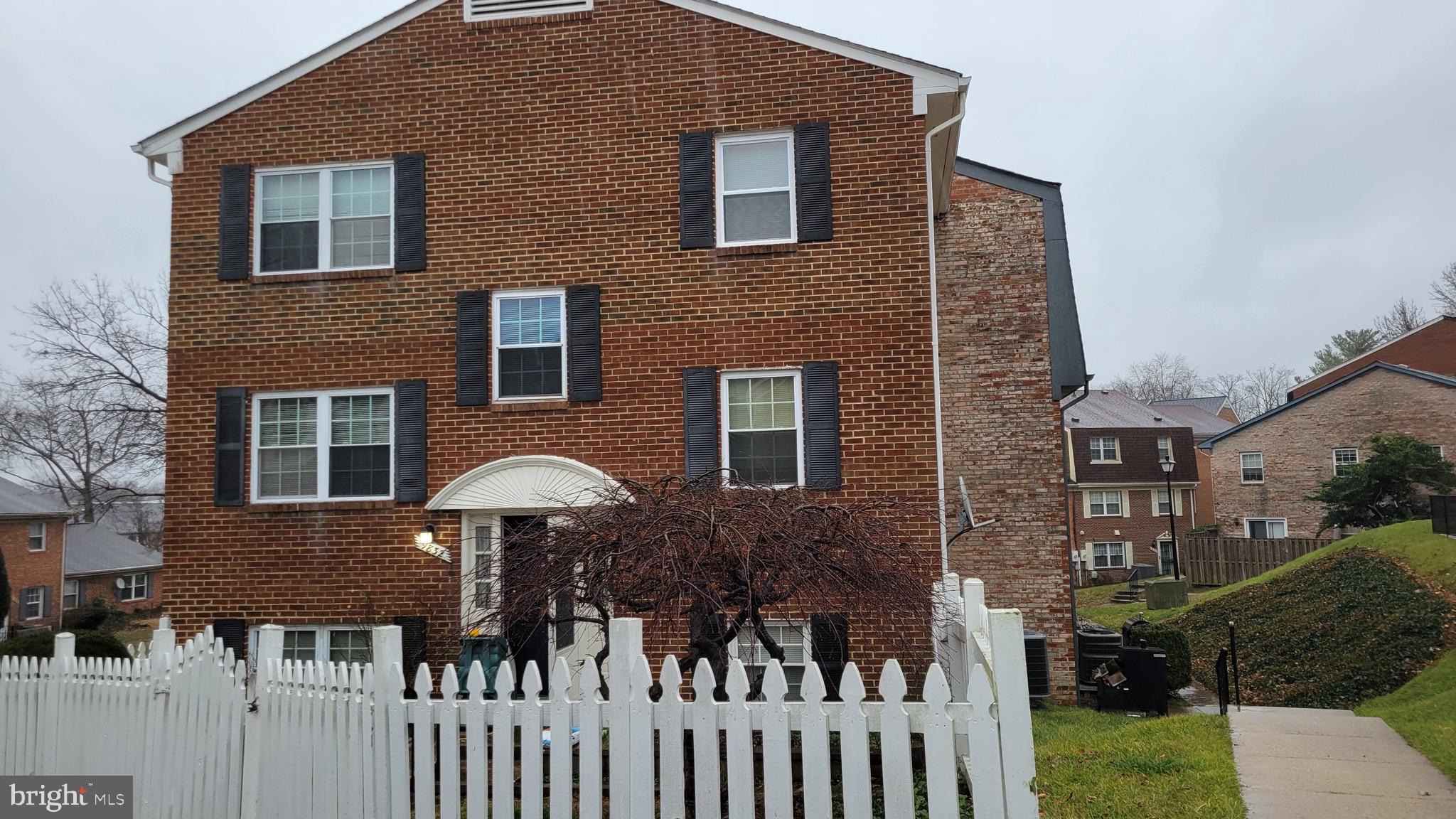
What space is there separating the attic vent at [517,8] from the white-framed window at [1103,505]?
34.5 metres

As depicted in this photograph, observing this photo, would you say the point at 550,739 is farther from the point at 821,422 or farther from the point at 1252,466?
the point at 1252,466

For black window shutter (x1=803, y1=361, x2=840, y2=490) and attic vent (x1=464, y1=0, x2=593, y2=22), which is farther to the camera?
attic vent (x1=464, y1=0, x2=593, y2=22)

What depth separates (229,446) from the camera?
11.7 m

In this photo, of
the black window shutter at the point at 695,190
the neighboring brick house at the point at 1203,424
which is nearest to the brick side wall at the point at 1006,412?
the black window shutter at the point at 695,190

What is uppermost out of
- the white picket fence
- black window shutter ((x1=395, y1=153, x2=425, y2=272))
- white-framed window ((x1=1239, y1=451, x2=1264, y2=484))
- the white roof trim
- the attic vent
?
the attic vent

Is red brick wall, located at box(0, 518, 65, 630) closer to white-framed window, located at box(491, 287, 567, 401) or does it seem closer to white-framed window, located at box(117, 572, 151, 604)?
white-framed window, located at box(117, 572, 151, 604)

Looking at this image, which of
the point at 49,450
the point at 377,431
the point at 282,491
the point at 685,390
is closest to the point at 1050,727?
the point at 685,390

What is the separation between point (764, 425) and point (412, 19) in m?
6.57

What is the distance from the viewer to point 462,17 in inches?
471

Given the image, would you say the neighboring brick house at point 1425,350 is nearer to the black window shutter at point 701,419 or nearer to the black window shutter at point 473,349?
the black window shutter at point 701,419

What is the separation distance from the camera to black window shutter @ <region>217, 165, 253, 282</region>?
12.0 meters

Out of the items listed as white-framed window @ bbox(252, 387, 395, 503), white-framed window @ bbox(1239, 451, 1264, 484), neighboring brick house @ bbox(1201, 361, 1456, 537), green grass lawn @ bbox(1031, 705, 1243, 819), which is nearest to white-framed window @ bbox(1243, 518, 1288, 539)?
neighboring brick house @ bbox(1201, 361, 1456, 537)

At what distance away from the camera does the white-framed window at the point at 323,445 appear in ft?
38.1

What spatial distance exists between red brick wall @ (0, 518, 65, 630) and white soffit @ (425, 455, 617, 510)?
3163 cm
